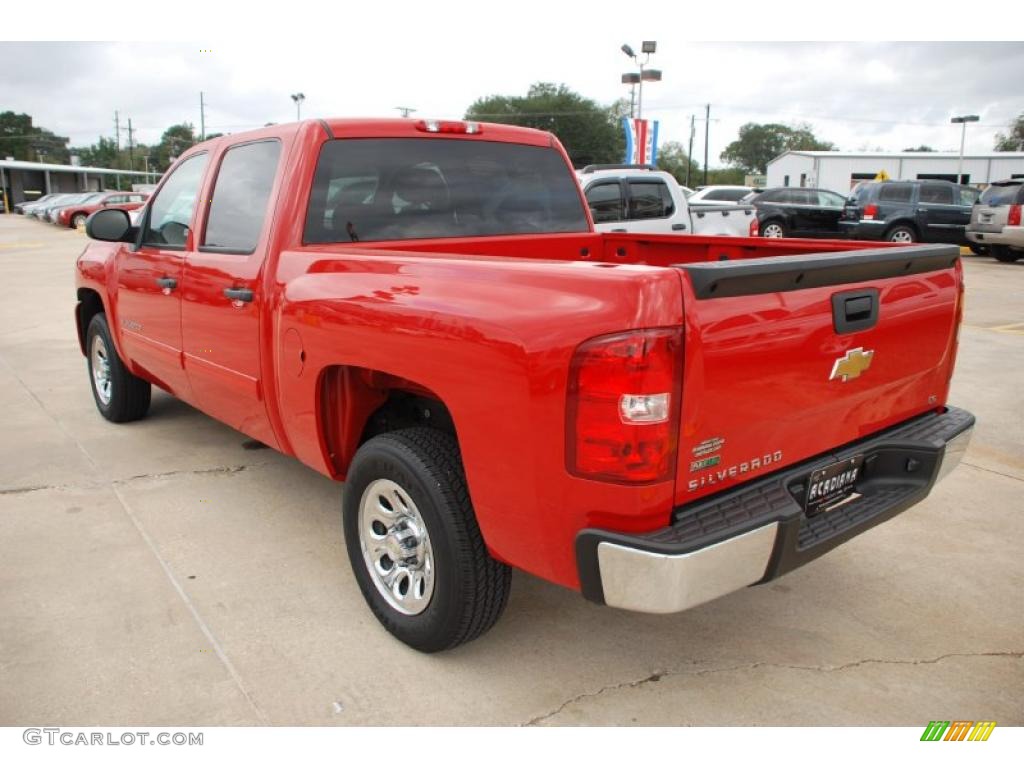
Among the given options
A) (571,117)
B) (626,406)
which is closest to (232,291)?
(626,406)

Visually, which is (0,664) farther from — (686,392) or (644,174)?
(644,174)

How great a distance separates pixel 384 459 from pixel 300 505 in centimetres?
165

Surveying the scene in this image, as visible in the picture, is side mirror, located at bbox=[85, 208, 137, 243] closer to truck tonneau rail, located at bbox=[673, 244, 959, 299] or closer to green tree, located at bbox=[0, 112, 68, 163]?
truck tonneau rail, located at bbox=[673, 244, 959, 299]

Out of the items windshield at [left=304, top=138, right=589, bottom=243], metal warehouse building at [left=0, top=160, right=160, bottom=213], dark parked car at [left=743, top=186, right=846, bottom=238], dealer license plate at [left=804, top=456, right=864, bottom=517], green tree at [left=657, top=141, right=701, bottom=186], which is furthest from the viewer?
green tree at [left=657, top=141, right=701, bottom=186]

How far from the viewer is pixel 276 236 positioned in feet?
11.1

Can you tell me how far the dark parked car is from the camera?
20078 millimetres

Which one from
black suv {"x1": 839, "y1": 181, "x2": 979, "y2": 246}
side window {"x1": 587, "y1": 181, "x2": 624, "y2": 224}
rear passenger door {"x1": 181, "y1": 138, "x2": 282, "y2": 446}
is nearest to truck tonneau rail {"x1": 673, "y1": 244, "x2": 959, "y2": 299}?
rear passenger door {"x1": 181, "y1": 138, "x2": 282, "y2": 446}

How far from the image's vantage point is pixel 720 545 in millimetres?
2146

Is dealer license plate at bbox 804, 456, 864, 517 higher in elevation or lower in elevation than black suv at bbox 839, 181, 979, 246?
lower

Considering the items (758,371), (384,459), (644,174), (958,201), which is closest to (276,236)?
(384,459)

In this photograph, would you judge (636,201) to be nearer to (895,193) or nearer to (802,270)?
(802,270)

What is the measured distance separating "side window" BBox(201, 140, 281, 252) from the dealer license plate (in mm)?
2472

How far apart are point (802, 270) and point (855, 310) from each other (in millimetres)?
321

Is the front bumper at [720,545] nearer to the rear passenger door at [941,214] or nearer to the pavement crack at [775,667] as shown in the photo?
the pavement crack at [775,667]
